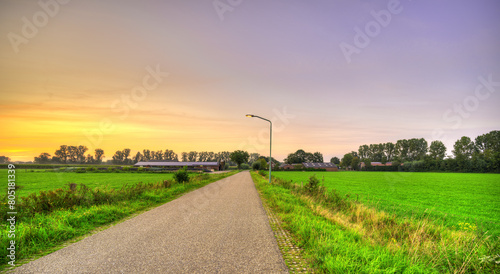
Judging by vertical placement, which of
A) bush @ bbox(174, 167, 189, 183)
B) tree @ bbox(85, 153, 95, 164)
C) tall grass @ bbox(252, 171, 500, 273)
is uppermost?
tall grass @ bbox(252, 171, 500, 273)

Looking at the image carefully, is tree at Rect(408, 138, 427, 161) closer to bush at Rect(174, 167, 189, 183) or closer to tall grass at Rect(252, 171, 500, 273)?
bush at Rect(174, 167, 189, 183)

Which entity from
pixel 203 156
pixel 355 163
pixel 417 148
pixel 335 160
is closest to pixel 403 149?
pixel 417 148

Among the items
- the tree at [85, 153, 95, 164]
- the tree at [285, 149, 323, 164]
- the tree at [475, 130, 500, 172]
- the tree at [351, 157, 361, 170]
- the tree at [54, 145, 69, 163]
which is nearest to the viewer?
the tree at [475, 130, 500, 172]

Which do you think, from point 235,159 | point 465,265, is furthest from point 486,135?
point 465,265

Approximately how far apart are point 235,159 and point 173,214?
117m

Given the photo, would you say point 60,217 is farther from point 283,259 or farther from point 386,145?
point 386,145

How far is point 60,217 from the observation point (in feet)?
24.5

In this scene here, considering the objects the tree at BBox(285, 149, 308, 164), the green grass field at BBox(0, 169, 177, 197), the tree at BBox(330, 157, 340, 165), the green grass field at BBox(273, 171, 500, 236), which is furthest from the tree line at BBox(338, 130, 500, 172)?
the green grass field at BBox(0, 169, 177, 197)

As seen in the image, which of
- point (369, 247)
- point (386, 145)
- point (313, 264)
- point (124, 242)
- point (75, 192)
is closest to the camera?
point (313, 264)

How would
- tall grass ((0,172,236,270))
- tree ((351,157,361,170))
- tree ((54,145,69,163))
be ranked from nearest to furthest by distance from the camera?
tall grass ((0,172,236,270)) → tree ((54,145,69,163)) → tree ((351,157,361,170))

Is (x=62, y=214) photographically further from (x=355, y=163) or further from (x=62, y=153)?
(x=355, y=163)

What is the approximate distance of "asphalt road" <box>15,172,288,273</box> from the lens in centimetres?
434

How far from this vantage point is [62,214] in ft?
25.8

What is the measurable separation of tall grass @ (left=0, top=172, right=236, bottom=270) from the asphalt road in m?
0.69
